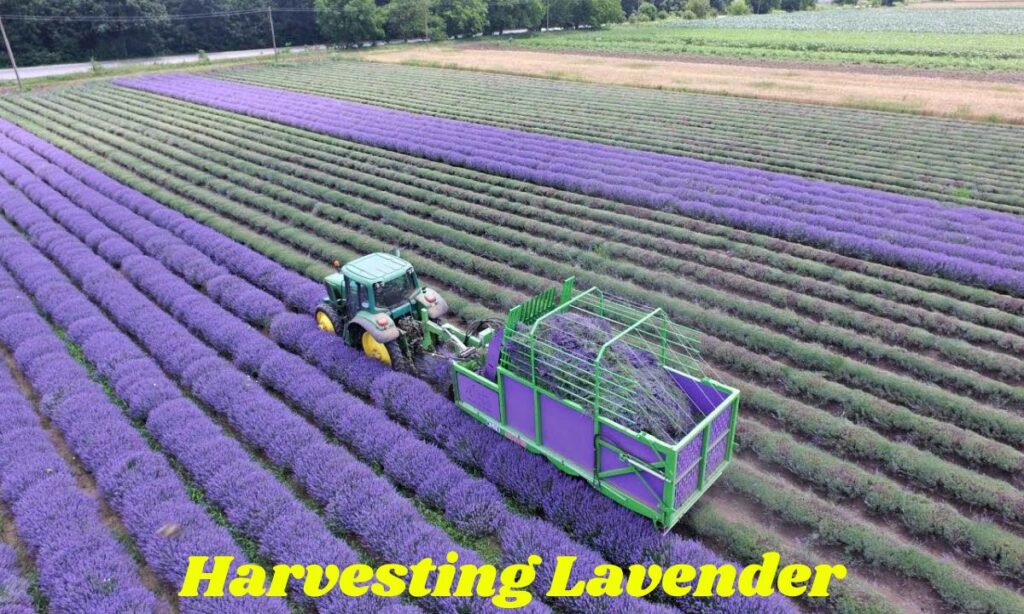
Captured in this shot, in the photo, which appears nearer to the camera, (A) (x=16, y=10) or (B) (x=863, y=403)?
(B) (x=863, y=403)

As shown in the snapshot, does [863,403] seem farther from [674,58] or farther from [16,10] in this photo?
Result: [16,10]

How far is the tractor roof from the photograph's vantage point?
10367mm

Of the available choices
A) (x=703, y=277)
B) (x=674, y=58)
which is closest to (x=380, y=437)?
(x=703, y=277)

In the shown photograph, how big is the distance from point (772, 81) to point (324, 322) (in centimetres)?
3850

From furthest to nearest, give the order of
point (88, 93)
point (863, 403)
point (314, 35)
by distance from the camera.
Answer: point (314, 35) → point (88, 93) → point (863, 403)

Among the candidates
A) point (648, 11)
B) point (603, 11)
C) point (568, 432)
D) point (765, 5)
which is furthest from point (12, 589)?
point (765, 5)

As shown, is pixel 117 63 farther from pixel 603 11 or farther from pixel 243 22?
pixel 603 11

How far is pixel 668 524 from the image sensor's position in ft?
23.4

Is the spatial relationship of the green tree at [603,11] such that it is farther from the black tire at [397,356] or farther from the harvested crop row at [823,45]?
the black tire at [397,356]

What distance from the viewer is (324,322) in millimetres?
11852

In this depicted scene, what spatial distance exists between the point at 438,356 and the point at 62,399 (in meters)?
6.03

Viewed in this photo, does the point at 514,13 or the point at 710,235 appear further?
the point at 514,13

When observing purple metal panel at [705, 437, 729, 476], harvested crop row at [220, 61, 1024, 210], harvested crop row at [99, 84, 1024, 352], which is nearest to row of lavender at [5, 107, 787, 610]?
purple metal panel at [705, 437, 729, 476]

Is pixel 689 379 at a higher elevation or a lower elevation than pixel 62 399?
higher
